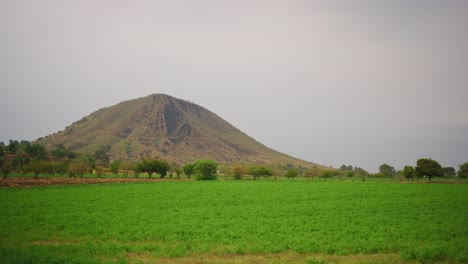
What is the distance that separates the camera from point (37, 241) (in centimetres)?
1980

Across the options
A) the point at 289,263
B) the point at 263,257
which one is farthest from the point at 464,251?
the point at 263,257

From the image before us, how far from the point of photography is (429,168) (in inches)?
4045

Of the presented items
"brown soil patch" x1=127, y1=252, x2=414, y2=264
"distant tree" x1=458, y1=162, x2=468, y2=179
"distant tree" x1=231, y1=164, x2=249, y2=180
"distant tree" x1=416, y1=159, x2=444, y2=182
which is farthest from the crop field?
"distant tree" x1=458, y1=162, x2=468, y2=179

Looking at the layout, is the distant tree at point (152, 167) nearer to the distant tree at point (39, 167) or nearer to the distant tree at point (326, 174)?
the distant tree at point (39, 167)

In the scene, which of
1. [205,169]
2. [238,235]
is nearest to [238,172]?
[205,169]

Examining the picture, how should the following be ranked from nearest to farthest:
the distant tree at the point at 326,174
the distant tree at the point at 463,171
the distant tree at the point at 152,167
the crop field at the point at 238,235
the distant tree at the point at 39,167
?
the crop field at the point at 238,235 → the distant tree at the point at 39,167 → the distant tree at the point at 152,167 → the distant tree at the point at 463,171 → the distant tree at the point at 326,174

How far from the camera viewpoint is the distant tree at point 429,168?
336 ft

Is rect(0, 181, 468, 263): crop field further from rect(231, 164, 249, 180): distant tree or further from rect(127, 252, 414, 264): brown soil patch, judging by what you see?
rect(231, 164, 249, 180): distant tree

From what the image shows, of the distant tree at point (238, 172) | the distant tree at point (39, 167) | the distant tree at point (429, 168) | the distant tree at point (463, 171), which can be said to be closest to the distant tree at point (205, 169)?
the distant tree at point (238, 172)

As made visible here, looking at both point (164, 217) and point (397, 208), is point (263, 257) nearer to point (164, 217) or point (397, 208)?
point (164, 217)

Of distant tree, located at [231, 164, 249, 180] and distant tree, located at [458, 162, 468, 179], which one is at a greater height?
distant tree, located at [458, 162, 468, 179]

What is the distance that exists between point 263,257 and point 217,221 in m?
10.1

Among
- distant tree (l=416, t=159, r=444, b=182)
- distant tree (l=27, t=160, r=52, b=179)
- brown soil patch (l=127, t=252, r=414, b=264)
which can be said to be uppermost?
distant tree (l=416, t=159, r=444, b=182)

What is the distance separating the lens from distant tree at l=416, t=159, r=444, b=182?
336ft
